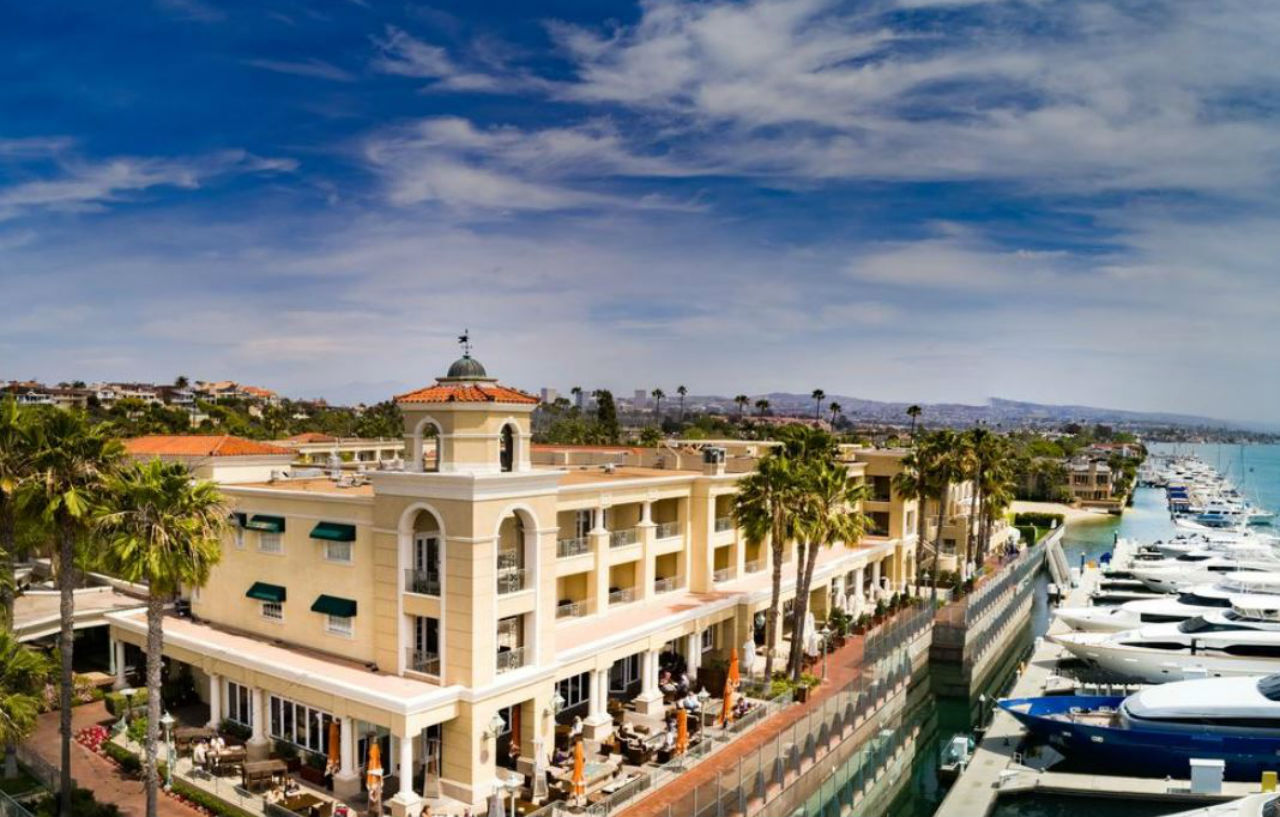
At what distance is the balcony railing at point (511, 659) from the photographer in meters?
26.8

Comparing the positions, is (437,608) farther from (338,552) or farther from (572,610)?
(572,610)

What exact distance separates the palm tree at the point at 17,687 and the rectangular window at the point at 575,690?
51.9 ft

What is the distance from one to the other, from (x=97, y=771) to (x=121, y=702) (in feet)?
12.8

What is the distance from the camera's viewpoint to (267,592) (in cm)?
3075

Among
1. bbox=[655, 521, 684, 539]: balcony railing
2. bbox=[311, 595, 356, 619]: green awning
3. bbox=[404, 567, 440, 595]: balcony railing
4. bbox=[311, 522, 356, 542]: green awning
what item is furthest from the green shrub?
bbox=[655, 521, 684, 539]: balcony railing

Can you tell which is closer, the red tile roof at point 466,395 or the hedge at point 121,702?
the red tile roof at point 466,395

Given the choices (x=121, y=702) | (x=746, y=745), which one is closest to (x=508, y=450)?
(x=746, y=745)

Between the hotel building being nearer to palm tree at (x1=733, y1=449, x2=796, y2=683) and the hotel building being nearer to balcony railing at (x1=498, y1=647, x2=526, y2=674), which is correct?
balcony railing at (x1=498, y1=647, x2=526, y2=674)

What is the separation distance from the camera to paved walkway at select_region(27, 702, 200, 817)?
981 inches

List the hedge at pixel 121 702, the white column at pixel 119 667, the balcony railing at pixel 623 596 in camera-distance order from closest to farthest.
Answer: the hedge at pixel 121 702
the white column at pixel 119 667
the balcony railing at pixel 623 596

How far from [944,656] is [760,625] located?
1155 centimetres

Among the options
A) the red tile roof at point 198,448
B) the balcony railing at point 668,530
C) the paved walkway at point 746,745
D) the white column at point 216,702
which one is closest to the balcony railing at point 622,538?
the balcony railing at point 668,530

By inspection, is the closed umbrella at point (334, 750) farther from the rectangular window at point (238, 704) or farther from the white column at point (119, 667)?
the white column at point (119, 667)

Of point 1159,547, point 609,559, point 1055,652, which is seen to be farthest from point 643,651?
point 1159,547
